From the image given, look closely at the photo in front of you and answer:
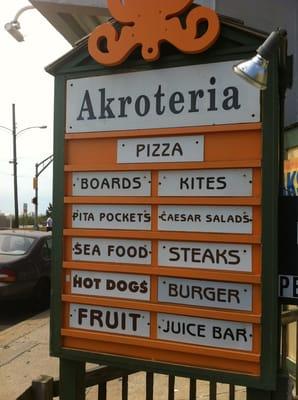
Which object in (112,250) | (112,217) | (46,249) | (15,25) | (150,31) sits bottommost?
(46,249)

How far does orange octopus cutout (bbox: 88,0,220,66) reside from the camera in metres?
2.54

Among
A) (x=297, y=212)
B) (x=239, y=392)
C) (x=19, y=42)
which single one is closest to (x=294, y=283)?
(x=297, y=212)

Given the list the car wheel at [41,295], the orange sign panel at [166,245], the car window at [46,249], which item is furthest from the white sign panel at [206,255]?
the car window at [46,249]

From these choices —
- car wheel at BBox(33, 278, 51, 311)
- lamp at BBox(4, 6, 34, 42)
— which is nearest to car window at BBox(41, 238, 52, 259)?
car wheel at BBox(33, 278, 51, 311)

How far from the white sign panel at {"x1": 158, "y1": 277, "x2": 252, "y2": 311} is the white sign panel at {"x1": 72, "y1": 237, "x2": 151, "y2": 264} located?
0.53 ft

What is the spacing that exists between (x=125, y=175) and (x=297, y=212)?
860 mm

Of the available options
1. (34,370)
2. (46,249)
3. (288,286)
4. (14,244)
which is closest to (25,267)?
(14,244)

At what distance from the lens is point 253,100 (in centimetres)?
247

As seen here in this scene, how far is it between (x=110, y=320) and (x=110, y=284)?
0.18 meters

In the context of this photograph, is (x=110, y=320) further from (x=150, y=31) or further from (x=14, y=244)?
(x=14, y=244)

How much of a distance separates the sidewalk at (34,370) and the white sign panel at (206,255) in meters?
1.46

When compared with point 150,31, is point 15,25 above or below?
above

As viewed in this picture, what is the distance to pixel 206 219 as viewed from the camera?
2.54 metres

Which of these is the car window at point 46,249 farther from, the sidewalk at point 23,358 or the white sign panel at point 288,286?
the white sign panel at point 288,286
